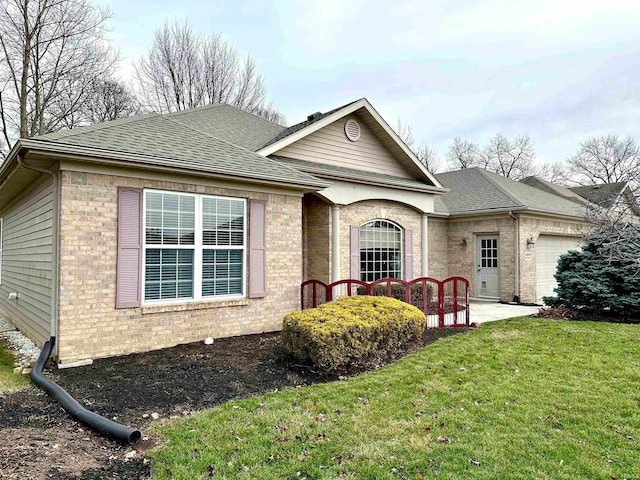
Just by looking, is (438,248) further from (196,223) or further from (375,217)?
(196,223)

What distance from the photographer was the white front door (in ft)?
46.7

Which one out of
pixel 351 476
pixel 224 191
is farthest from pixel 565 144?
pixel 351 476

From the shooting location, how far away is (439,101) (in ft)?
86.1

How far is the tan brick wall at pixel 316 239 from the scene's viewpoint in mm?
10594

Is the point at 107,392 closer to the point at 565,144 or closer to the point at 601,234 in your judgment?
the point at 601,234

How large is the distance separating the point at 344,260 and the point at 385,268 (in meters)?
1.66

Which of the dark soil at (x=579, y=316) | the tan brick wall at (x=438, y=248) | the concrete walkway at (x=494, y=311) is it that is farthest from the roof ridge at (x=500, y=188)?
the dark soil at (x=579, y=316)

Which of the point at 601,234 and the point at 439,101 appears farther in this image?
the point at 439,101

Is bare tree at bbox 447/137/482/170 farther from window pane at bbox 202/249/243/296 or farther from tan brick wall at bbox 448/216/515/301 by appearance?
window pane at bbox 202/249/243/296

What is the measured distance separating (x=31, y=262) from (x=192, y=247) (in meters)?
3.62

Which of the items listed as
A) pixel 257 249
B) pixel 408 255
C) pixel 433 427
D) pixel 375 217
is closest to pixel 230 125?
pixel 375 217

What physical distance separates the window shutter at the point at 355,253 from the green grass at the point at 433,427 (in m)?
4.93

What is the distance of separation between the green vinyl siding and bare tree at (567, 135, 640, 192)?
34840 mm

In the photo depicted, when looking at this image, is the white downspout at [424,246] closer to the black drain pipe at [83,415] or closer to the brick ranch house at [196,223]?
the brick ranch house at [196,223]
